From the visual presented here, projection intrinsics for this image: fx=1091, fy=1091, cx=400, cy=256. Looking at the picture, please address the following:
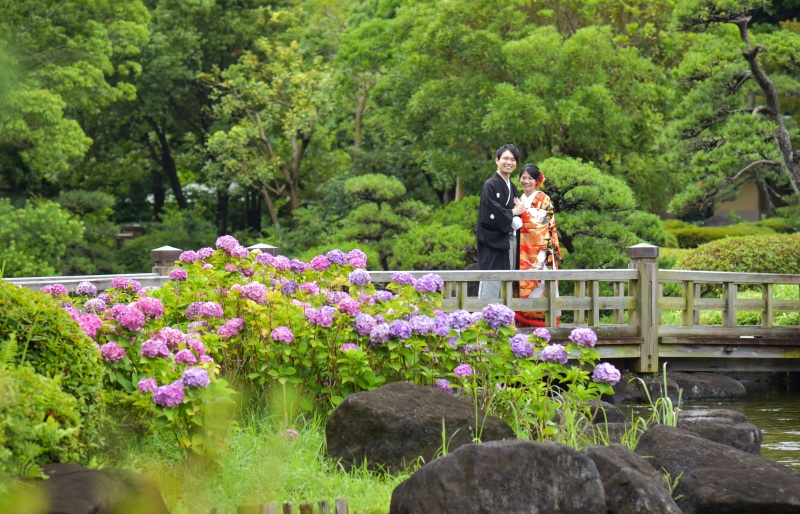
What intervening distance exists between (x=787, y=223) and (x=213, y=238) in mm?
13993

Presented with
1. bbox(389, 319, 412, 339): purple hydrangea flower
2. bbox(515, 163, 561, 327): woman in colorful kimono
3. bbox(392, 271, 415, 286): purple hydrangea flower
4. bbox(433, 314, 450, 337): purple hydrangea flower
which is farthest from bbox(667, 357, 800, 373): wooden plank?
bbox(389, 319, 412, 339): purple hydrangea flower

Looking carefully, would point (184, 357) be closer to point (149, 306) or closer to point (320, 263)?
point (149, 306)

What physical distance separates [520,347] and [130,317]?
90.0 inches

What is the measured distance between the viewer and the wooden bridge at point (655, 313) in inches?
455

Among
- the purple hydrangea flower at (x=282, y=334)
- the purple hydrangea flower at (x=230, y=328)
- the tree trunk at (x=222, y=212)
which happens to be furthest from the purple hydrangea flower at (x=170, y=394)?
the tree trunk at (x=222, y=212)

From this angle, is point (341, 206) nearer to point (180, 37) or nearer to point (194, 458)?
point (180, 37)

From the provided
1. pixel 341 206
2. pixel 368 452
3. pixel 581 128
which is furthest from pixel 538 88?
pixel 368 452

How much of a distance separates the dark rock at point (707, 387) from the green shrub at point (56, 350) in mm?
8637

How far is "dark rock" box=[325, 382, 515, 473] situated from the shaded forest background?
31.4 ft

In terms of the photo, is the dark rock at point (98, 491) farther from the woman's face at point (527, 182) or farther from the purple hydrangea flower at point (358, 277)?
the woman's face at point (527, 182)

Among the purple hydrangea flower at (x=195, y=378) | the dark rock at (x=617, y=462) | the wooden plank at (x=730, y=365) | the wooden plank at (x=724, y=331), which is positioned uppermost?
the purple hydrangea flower at (x=195, y=378)

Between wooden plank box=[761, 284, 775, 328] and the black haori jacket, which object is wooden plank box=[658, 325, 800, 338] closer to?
wooden plank box=[761, 284, 775, 328]

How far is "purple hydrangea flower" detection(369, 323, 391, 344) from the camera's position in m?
6.48

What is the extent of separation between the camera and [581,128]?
59.4ft
